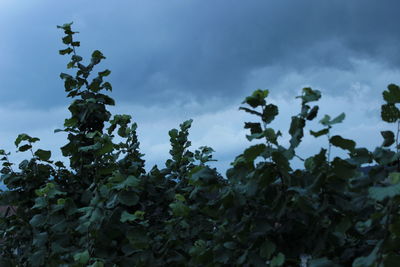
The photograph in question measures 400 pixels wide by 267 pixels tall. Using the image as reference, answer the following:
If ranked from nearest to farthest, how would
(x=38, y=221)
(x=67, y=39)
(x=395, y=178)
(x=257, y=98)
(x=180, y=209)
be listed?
(x=395, y=178) → (x=257, y=98) → (x=180, y=209) → (x=38, y=221) → (x=67, y=39)

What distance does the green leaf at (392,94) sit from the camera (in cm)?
241

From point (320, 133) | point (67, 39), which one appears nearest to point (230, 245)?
point (320, 133)

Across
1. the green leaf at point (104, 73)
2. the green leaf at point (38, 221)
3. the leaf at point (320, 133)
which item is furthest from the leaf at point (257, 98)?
the green leaf at point (104, 73)

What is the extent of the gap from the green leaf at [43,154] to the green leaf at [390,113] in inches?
127

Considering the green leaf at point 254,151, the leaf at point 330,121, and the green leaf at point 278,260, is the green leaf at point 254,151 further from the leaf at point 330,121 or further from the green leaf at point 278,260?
the green leaf at point 278,260

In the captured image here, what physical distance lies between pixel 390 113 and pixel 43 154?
130 inches

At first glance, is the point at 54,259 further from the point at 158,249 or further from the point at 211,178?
the point at 211,178

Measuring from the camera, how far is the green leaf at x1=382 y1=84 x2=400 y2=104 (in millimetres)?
2414

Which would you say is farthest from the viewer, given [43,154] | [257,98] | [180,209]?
[43,154]

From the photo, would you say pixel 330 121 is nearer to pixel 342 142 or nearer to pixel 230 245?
pixel 342 142

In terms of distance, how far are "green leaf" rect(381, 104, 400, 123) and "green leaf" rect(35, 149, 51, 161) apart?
3.22 meters

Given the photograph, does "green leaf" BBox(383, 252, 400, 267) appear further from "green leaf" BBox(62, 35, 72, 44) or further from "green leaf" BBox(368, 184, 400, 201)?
"green leaf" BBox(62, 35, 72, 44)

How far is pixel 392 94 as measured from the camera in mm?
2426

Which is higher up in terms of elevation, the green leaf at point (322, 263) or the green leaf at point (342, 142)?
the green leaf at point (342, 142)
